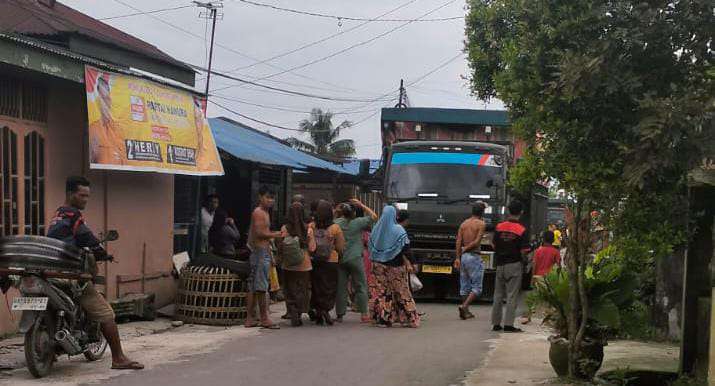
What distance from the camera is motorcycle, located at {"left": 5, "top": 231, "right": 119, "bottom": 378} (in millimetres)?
7422

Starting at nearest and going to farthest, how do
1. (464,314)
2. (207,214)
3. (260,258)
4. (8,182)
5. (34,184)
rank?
(8,182)
(34,184)
(260,258)
(464,314)
(207,214)

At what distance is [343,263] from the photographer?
40.8 ft

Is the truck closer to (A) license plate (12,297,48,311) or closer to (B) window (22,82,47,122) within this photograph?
(B) window (22,82,47,122)

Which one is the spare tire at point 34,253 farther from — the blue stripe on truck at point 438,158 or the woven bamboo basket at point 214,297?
the blue stripe on truck at point 438,158

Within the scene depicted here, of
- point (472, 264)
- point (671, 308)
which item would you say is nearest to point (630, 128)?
point (671, 308)

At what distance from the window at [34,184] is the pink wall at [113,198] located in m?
0.07

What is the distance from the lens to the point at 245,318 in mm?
11914

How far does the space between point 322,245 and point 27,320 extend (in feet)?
16.6

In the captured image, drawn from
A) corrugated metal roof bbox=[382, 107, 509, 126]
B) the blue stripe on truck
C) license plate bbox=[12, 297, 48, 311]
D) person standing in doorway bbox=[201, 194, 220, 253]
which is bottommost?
license plate bbox=[12, 297, 48, 311]

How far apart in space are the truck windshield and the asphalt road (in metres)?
3.88

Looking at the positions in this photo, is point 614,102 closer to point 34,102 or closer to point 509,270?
point 509,270

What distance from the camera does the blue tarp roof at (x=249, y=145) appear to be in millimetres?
15664

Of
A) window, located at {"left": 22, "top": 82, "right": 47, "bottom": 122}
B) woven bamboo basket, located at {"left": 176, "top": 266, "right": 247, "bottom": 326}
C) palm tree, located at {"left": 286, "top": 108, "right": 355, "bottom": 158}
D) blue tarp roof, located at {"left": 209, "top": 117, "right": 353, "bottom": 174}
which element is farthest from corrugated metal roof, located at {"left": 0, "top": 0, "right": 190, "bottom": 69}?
palm tree, located at {"left": 286, "top": 108, "right": 355, "bottom": 158}

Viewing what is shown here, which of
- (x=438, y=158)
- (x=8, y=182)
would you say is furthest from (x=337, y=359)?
(x=438, y=158)
